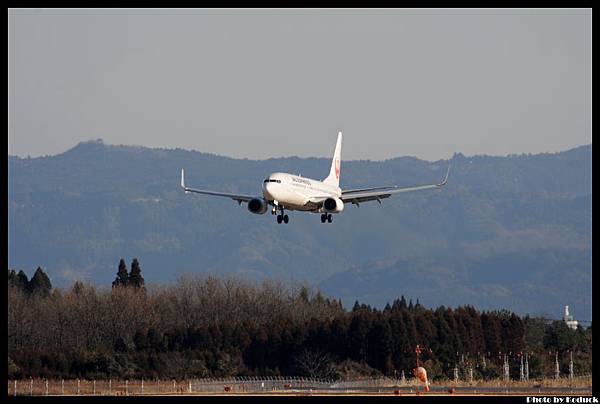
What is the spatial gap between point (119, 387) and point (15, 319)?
3348 centimetres

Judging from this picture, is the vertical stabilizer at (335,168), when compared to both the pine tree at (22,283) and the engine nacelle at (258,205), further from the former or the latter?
the pine tree at (22,283)

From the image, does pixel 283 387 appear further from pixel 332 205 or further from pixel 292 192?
pixel 332 205

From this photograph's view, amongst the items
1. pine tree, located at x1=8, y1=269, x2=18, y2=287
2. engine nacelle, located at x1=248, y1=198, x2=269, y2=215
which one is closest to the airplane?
engine nacelle, located at x1=248, y1=198, x2=269, y2=215

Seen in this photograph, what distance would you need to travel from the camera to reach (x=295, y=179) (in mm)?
92438

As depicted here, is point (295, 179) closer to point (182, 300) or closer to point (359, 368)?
point (359, 368)

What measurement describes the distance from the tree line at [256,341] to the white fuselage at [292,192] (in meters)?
11.4

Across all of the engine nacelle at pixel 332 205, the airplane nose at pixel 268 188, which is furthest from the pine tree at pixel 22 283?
the airplane nose at pixel 268 188

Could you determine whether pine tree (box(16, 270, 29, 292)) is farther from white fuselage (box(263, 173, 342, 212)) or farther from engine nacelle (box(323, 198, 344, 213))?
engine nacelle (box(323, 198, 344, 213))

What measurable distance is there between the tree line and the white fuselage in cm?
1142

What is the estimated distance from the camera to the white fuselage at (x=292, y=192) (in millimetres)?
90000

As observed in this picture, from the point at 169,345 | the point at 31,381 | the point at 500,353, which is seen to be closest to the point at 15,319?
the point at 169,345

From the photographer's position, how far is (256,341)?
102875mm

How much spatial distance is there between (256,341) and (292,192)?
50.9 ft

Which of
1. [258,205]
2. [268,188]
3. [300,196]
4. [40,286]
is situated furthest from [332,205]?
[40,286]
